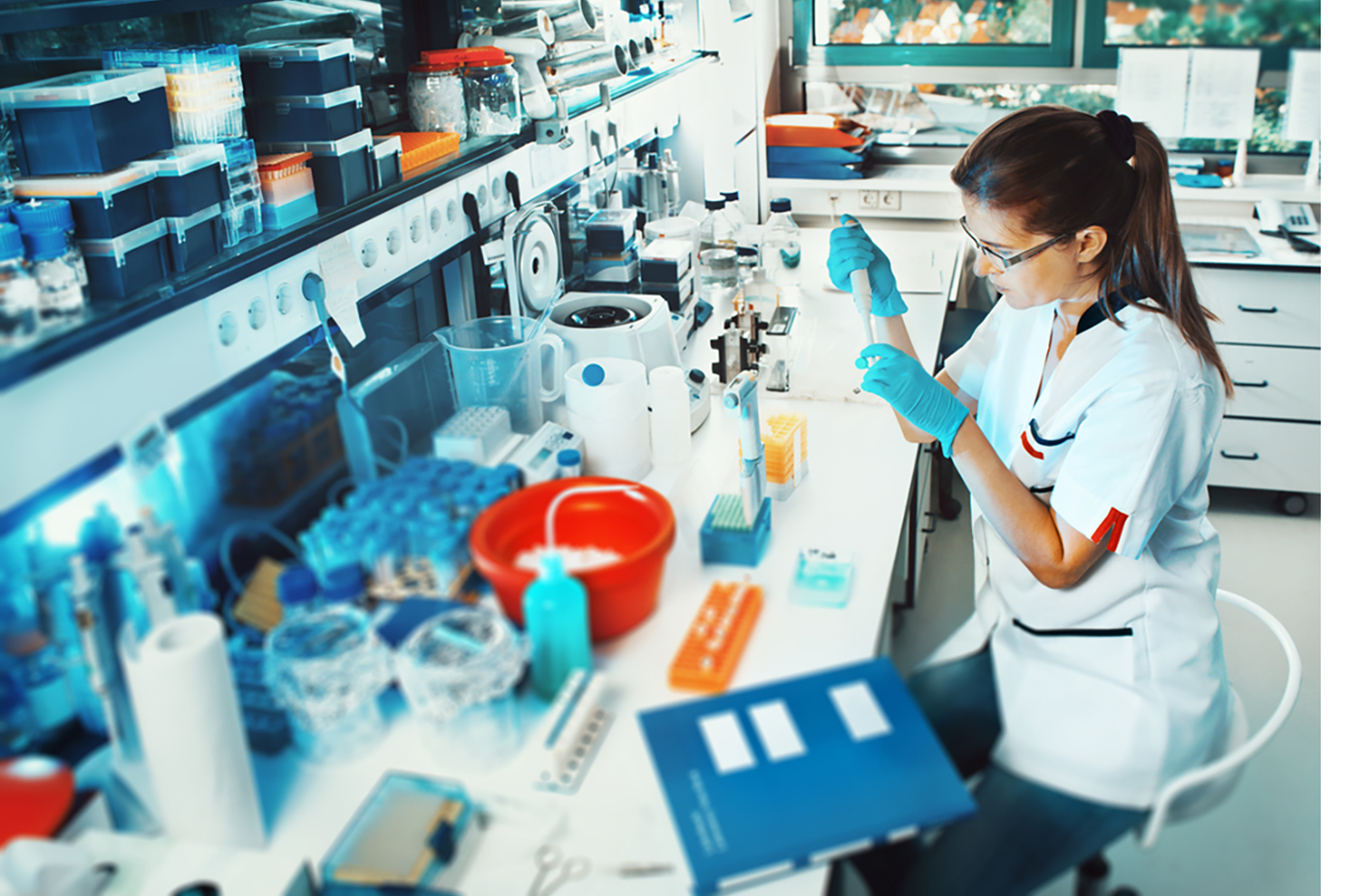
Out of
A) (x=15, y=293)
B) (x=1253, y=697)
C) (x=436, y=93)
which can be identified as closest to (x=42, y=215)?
(x=15, y=293)

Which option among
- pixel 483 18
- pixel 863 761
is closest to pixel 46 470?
pixel 863 761

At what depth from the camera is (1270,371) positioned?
308 cm

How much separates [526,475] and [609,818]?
23.2 inches

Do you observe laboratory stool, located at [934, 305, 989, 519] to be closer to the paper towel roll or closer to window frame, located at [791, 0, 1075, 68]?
window frame, located at [791, 0, 1075, 68]

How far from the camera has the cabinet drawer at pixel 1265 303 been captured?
2.99 metres

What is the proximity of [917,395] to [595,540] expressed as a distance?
0.58m

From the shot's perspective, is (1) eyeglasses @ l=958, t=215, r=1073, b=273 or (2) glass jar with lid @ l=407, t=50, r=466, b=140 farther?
(2) glass jar with lid @ l=407, t=50, r=466, b=140

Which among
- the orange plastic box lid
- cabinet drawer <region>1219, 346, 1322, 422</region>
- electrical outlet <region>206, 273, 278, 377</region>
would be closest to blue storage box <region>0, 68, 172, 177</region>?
electrical outlet <region>206, 273, 278, 377</region>

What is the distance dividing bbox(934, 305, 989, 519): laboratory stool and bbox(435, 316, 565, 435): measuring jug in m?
1.37

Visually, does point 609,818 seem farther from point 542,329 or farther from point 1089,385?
point 542,329

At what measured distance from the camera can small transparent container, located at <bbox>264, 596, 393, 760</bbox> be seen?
1.12 metres

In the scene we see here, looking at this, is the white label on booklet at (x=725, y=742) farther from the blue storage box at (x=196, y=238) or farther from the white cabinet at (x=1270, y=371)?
the white cabinet at (x=1270, y=371)

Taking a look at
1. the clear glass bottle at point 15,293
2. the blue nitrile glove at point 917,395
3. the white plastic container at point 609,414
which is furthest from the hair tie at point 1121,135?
the clear glass bottle at point 15,293

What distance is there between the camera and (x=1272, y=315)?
119 inches
